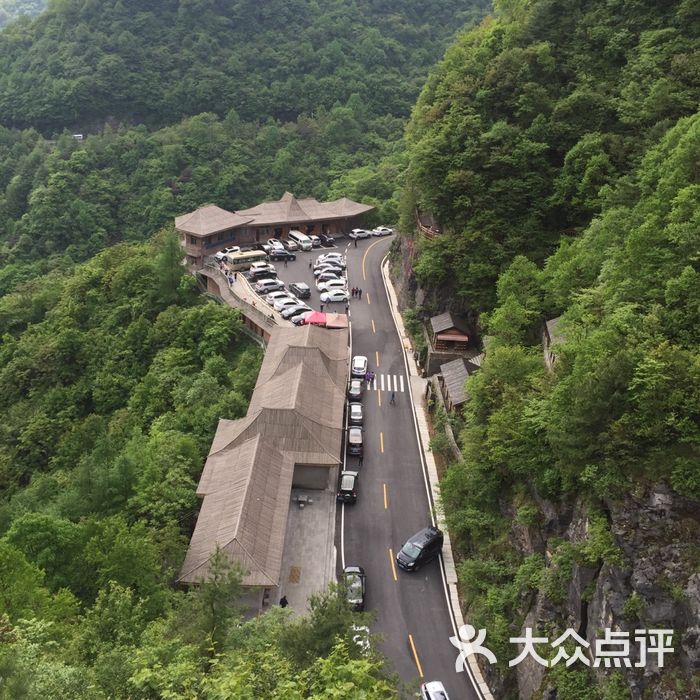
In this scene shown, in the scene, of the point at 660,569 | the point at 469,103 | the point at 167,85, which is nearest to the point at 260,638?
the point at 660,569

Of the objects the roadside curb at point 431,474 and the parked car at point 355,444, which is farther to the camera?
the parked car at point 355,444

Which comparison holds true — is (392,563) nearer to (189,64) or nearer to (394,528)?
(394,528)

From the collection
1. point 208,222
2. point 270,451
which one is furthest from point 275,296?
point 270,451

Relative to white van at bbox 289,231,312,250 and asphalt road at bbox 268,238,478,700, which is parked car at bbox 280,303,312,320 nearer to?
asphalt road at bbox 268,238,478,700

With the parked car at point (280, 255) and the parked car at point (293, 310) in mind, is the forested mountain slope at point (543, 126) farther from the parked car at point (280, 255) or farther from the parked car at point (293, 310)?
the parked car at point (280, 255)

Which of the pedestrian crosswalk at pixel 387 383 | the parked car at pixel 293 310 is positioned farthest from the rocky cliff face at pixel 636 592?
the parked car at pixel 293 310

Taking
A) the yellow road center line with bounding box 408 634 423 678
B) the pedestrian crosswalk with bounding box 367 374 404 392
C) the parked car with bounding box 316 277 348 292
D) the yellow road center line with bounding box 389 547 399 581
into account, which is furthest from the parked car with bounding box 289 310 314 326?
the yellow road center line with bounding box 408 634 423 678
